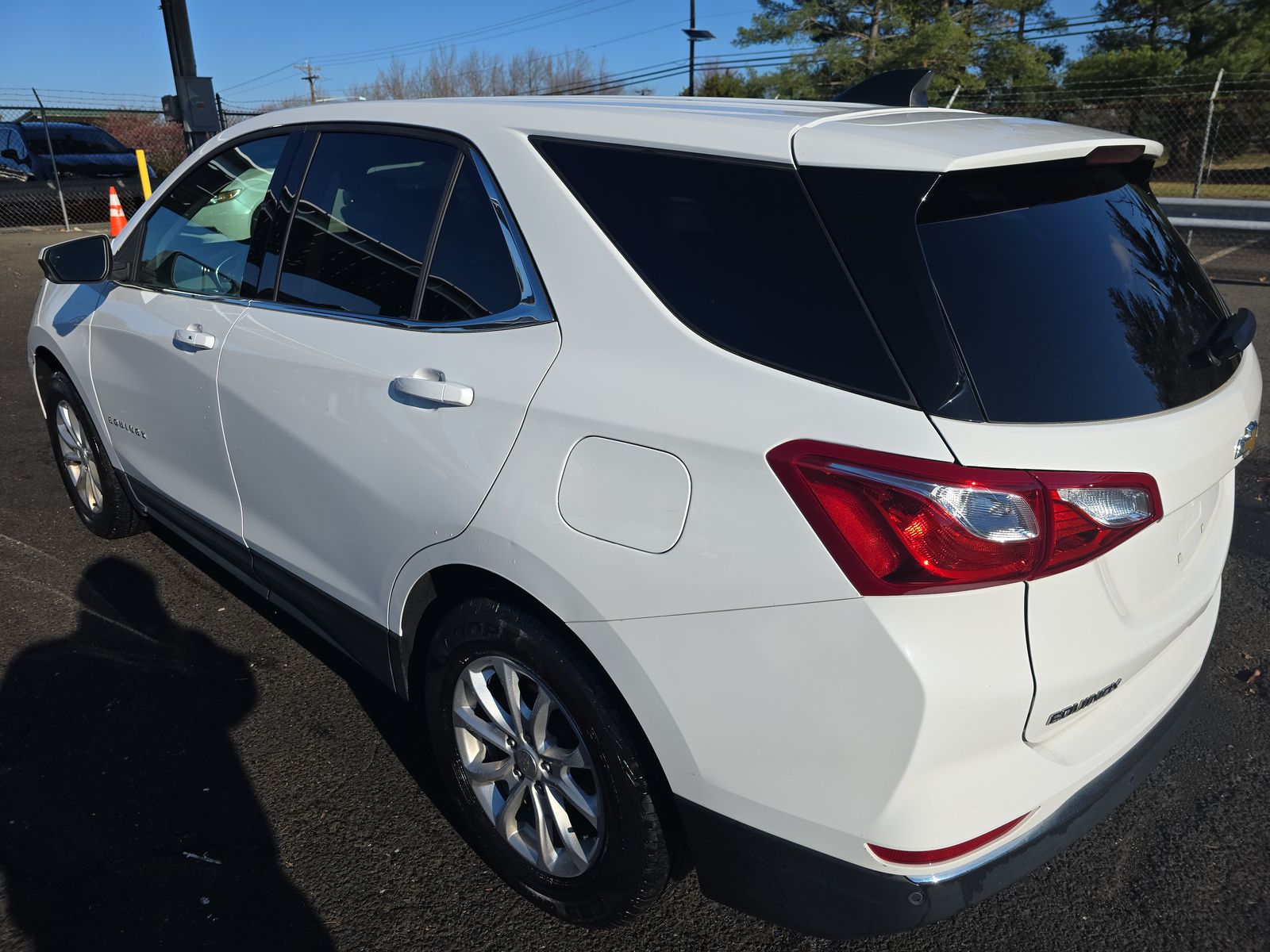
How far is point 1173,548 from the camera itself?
1877 millimetres

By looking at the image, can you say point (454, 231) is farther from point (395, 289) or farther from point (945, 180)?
point (945, 180)

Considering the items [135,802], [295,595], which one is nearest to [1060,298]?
[295,595]

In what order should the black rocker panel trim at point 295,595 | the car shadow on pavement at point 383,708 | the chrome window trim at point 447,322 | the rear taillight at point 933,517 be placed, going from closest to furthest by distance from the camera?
the rear taillight at point 933,517
the chrome window trim at point 447,322
the black rocker panel trim at point 295,595
the car shadow on pavement at point 383,708

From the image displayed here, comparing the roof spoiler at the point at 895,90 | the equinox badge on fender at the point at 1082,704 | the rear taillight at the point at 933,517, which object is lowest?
the equinox badge on fender at the point at 1082,704

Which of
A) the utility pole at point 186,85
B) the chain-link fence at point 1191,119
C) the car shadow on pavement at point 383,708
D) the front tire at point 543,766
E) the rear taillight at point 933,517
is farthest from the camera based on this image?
the chain-link fence at point 1191,119

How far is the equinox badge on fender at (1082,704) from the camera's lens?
5.52 ft

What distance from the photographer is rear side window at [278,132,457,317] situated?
7.85ft

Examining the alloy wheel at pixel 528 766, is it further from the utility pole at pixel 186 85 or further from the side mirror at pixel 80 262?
the utility pole at pixel 186 85

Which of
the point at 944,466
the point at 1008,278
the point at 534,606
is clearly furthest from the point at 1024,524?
the point at 534,606

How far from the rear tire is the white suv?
1904mm

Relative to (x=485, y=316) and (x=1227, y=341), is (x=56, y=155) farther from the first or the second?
(x=1227, y=341)

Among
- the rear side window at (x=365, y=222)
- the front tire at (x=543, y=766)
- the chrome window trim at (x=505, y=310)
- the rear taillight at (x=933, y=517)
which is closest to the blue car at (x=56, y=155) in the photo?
the rear side window at (x=365, y=222)

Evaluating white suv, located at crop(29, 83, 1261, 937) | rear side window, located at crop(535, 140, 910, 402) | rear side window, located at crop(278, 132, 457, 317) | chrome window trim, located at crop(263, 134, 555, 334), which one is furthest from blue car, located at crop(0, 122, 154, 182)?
rear side window, located at crop(535, 140, 910, 402)

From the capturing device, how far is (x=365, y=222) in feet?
8.46
